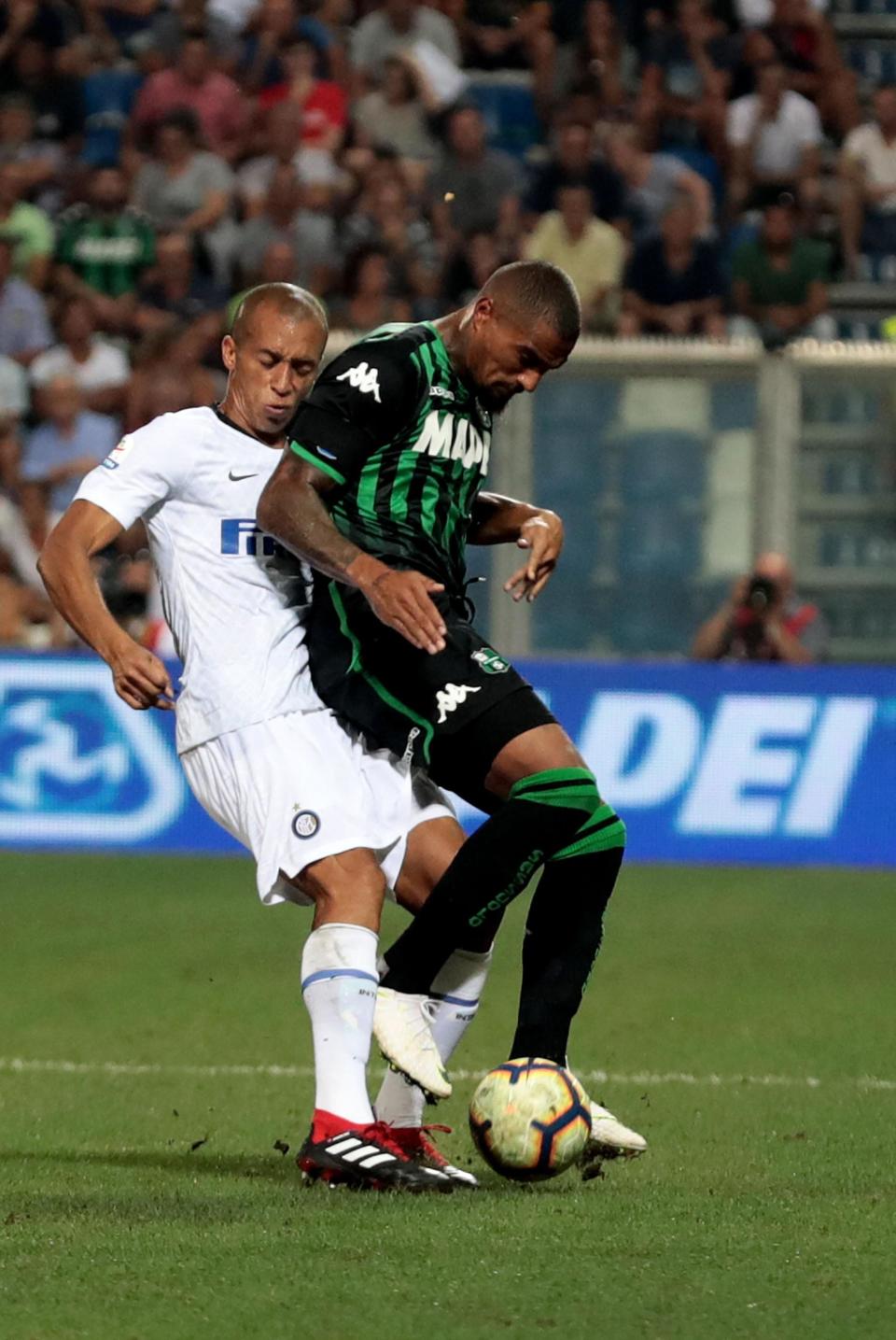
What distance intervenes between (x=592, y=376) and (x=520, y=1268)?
933 cm

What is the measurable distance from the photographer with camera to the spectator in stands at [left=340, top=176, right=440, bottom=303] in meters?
3.04

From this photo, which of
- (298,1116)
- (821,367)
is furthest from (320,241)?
(298,1116)

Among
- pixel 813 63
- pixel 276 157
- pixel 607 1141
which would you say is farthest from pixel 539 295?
pixel 813 63

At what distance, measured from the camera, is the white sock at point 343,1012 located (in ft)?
15.0

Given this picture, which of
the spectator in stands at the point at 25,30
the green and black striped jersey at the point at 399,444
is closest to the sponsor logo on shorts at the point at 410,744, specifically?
the green and black striped jersey at the point at 399,444

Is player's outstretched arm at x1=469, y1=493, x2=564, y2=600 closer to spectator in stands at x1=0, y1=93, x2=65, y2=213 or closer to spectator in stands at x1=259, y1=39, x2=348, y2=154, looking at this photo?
spectator in stands at x1=259, y1=39, x2=348, y2=154

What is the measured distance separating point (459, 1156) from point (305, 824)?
38.9 inches

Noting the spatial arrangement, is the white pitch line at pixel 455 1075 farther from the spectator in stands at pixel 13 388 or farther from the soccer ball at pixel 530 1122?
the spectator in stands at pixel 13 388

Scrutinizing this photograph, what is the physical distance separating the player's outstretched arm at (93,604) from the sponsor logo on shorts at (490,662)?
631 millimetres

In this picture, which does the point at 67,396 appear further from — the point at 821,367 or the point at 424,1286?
the point at 424,1286

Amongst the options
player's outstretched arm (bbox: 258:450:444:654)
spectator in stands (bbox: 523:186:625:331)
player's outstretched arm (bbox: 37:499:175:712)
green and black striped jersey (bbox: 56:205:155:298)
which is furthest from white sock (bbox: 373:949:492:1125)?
green and black striped jersey (bbox: 56:205:155:298)

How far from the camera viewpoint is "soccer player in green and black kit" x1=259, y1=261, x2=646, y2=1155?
459 centimetres

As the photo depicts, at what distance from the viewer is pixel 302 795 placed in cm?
472

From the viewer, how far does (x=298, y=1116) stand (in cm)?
569
